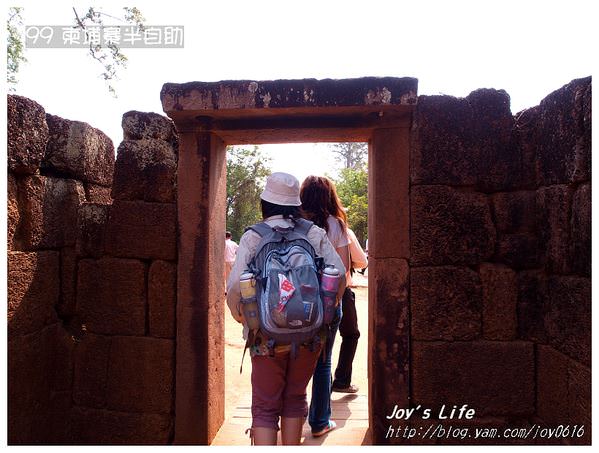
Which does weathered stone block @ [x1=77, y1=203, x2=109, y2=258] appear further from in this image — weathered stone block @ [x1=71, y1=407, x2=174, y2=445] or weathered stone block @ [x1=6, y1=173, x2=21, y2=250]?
weathered stone block @ [x1=71, y1=407, x2=174, y2=445]

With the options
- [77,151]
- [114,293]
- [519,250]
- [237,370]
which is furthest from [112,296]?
[519,250]

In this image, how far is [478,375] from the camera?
3162mm

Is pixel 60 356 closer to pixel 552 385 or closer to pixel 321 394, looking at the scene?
pixel 321 394

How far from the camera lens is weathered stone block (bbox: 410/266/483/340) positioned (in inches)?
125

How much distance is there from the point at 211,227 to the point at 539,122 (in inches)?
90.7

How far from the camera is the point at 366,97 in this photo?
3.04 metres

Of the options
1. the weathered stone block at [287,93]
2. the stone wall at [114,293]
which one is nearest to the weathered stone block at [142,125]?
the stone wall at [114,293]

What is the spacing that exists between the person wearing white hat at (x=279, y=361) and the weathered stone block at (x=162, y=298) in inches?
37.0

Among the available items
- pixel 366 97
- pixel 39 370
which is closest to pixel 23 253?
Result: pixel 39 370

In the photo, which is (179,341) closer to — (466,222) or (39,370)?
(39,370)

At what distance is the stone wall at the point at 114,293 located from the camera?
340cm

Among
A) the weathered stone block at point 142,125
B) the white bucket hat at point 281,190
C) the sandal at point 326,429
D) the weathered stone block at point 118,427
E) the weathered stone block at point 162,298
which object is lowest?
the sandal at point 326,429

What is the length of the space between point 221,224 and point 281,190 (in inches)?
42.3

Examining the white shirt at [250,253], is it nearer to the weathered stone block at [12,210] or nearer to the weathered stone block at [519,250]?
the weathered stone block at [519,250]
